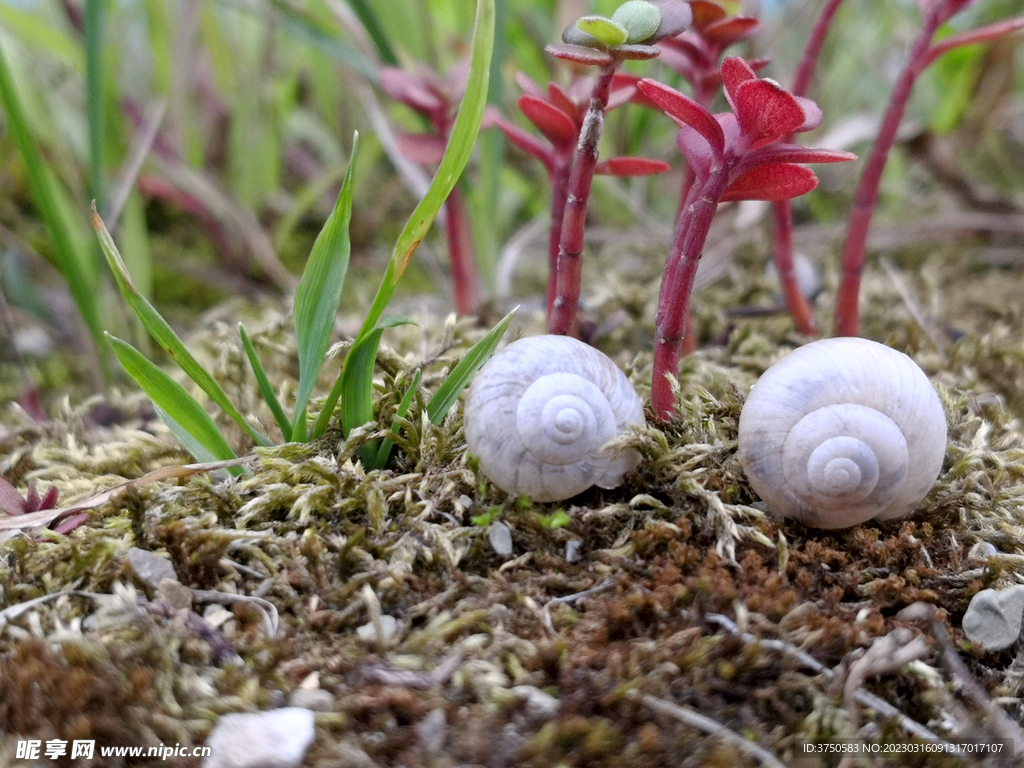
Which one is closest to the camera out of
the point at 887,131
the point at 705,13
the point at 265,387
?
the point at 265,387

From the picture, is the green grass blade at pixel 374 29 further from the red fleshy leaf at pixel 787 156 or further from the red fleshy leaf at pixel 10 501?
the red fleshy leaf at pixel 10 501

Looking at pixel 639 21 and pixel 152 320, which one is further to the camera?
pixel 152 320

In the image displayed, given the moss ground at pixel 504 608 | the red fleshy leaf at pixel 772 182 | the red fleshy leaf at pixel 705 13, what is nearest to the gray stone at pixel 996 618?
the moss ground at pixel 504 608

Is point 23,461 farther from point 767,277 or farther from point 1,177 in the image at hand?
point 767,277

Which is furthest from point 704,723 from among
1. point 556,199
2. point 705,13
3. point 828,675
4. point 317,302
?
point 705,13

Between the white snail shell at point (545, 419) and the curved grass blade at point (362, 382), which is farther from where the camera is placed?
the curved grass blade at point (362, 382)

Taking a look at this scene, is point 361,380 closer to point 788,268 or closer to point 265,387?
point 265,387
